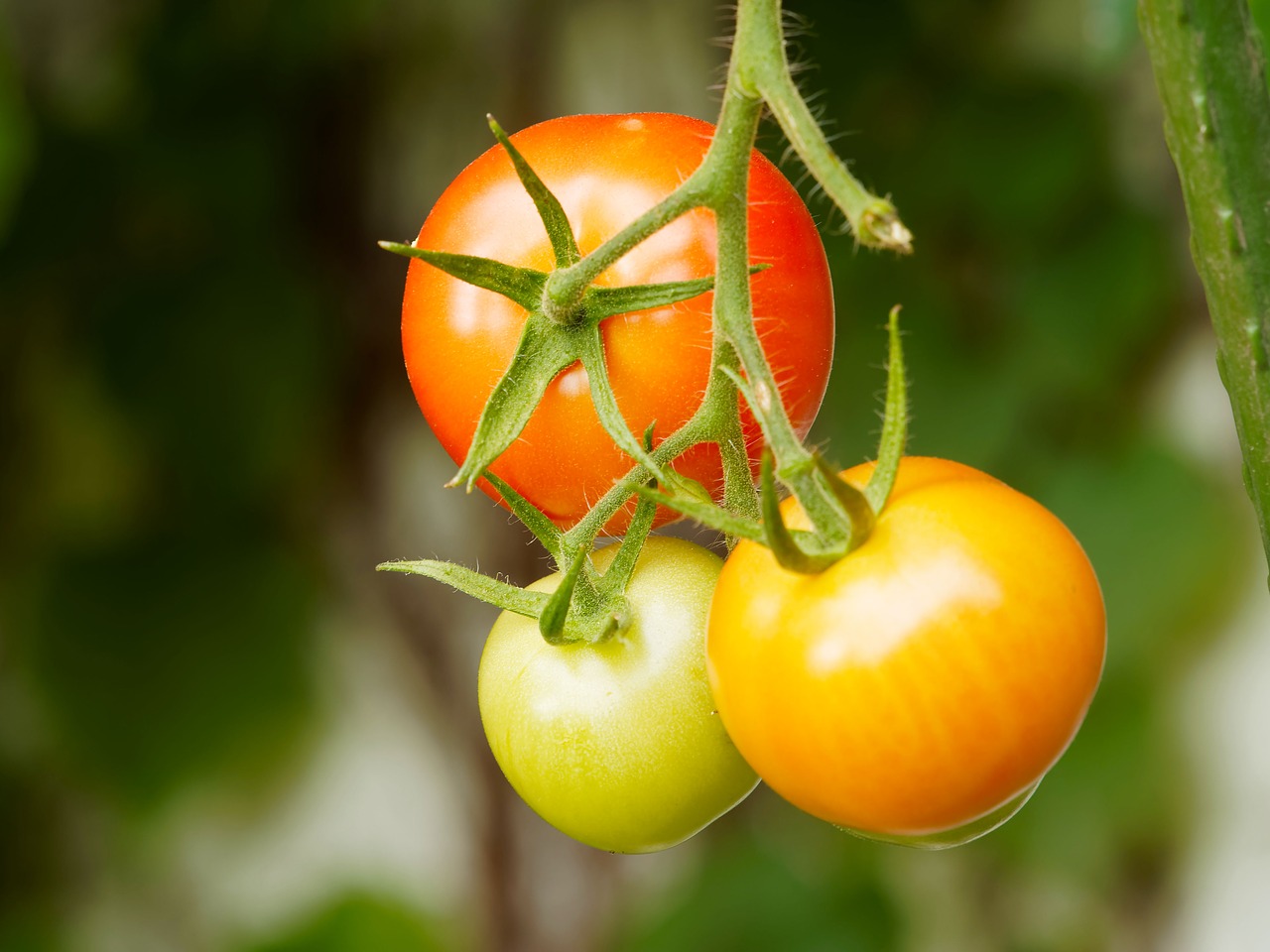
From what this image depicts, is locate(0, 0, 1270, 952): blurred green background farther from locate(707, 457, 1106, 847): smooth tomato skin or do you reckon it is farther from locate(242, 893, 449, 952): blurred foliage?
locate(707, 457, 1106, 847): smooth tomato skin

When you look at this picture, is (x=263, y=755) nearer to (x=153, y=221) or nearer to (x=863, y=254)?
(x=153, y=221)

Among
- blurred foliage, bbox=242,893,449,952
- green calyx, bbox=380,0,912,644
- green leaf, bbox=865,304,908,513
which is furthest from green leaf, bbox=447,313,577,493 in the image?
blurred foliage, bbox=242,893,449,952

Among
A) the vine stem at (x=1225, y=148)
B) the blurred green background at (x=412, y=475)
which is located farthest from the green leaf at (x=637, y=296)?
the blurred green background at (x=412, y=475)

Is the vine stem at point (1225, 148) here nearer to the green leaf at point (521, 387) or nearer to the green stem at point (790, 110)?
the green stem at point (790, 110)

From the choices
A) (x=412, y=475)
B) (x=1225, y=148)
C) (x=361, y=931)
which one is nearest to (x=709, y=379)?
(x=1225, y=148)

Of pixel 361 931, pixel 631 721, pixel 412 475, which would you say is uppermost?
pixel 631 721

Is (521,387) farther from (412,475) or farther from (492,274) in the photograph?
(412,475)
